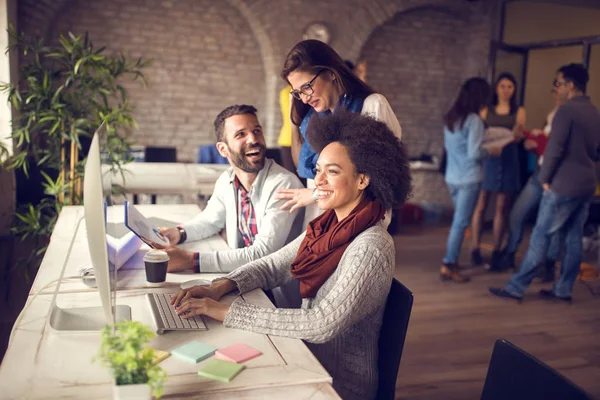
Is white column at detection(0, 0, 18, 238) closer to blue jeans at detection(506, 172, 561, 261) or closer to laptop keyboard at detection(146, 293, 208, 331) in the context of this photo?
laptop keyboard at detection(146, 293, 208, 331)

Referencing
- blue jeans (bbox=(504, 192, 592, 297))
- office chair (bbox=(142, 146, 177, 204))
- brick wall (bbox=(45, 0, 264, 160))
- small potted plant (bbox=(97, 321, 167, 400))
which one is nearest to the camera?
small potted plant (bbox=(97, 321, 167, 400))

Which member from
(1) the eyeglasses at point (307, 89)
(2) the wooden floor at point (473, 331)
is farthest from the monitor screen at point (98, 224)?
(2) the wooden floor at point (473, 331)

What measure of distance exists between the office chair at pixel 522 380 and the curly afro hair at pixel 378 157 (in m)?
0.57

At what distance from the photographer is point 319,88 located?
220 centimetres

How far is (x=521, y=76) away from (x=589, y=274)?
2.99m

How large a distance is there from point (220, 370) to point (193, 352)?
114mm

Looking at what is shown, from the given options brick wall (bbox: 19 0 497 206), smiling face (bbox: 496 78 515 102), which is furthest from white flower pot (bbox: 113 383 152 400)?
brick wall (bbox: 19 0 497 206)

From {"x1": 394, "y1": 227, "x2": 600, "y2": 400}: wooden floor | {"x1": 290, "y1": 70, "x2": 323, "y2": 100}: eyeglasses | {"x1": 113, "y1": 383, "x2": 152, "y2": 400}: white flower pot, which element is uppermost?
{"x1": 290, "y1": 70, "x2": 323, "y2": 100}: eyeglasses

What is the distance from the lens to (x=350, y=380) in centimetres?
163

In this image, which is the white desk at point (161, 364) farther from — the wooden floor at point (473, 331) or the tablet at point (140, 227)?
the wooden floor at point (473, 331)

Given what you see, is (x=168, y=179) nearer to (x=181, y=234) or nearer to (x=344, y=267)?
(x=181, y=234)

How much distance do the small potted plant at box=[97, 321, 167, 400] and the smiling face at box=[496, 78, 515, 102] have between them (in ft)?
14.3

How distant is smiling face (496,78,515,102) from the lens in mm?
4711

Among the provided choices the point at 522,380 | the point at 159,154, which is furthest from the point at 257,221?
the point at 159,154
